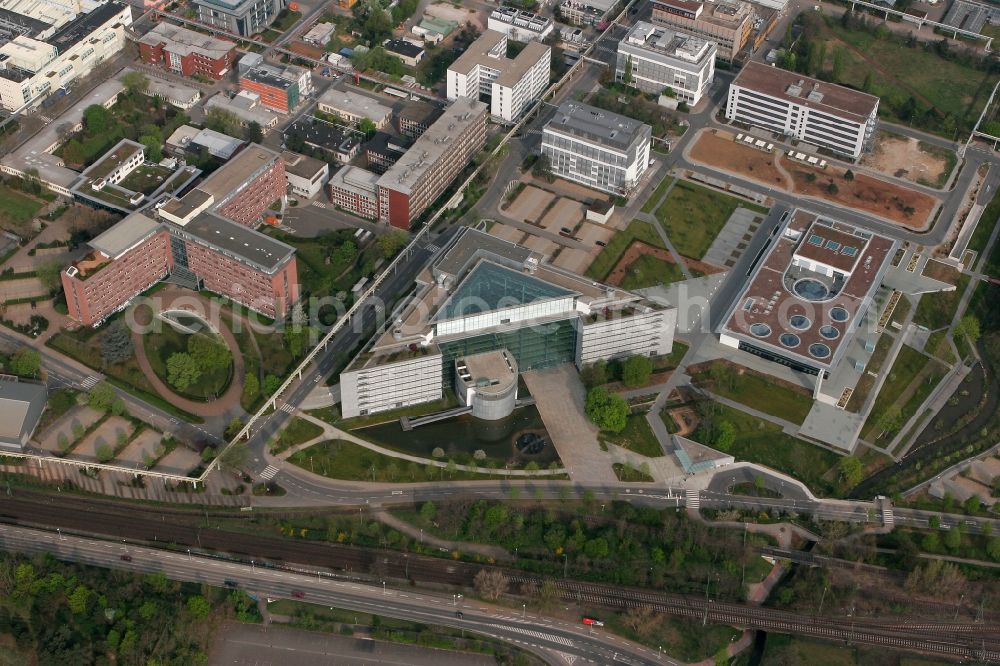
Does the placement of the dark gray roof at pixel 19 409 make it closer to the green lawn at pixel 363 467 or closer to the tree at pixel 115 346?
the tree at pixel 115 346

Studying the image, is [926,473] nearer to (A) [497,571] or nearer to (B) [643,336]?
(B) [643,336]

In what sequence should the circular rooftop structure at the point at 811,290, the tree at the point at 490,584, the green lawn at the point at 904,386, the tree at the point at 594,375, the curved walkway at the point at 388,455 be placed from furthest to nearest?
1. the circular rooftop structure at the point at 811,290
2. the tree at the point at 594,375
3. the green lawn at the point at 904,386
4. the curved walkway at the point at 388,455
5. the tree at the point at 490,584

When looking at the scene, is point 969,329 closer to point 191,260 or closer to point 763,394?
point 763,394

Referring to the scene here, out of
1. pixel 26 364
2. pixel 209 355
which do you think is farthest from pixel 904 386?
pixel 26 364

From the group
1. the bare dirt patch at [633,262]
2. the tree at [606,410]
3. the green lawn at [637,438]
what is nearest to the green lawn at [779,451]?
the green lawn at [637,438]

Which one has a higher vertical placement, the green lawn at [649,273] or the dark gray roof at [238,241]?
the dark gray roof at [238,241]

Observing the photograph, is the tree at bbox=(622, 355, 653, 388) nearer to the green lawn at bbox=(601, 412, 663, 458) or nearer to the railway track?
the green lawn at bbox=(601, 412, 663, 458)
